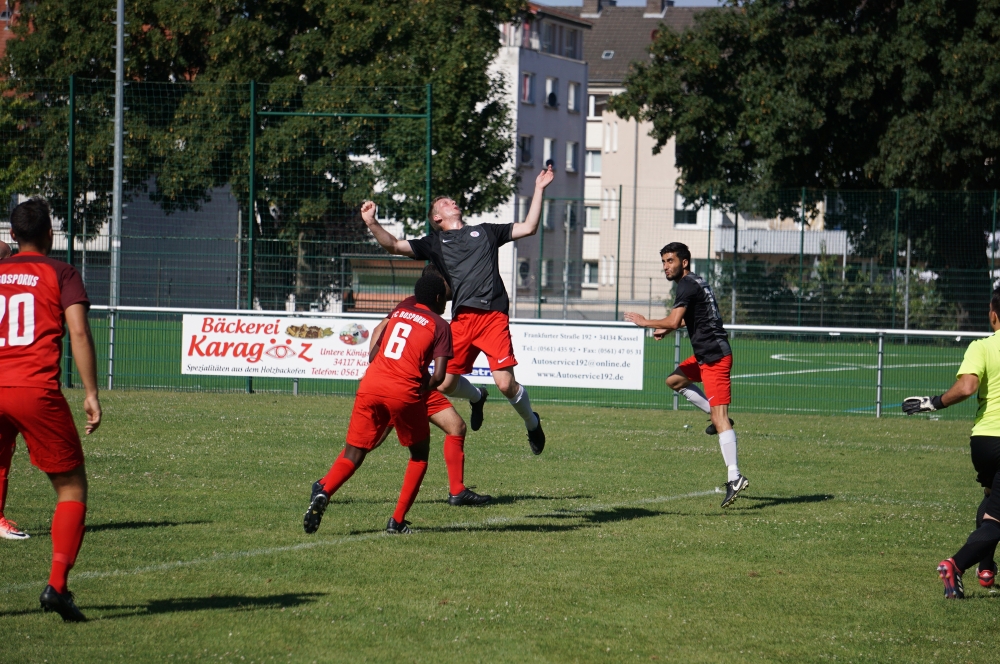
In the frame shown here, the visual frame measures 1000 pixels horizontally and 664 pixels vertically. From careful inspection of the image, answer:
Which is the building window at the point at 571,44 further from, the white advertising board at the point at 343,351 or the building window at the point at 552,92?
the white advertising board at the point at 343,351

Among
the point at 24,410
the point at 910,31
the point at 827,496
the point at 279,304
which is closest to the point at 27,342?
the point at 24,410

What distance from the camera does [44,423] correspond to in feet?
19.0

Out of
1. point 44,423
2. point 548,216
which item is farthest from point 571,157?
point 44,423

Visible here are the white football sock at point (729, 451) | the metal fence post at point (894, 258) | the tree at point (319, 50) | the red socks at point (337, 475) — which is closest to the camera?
the red socks at point (337, 475)

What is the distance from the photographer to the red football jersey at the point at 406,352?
25.4 feet

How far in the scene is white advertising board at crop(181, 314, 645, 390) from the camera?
17.9 metres

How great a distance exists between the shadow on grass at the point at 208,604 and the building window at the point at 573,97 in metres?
66.3

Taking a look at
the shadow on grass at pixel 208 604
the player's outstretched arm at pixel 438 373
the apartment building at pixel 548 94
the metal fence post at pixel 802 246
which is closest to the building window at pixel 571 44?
the apartment building at pixel 548 94

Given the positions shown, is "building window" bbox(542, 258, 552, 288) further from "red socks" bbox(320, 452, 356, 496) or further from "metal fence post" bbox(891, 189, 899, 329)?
"red socks" bbox(320, 452, 356, 496)

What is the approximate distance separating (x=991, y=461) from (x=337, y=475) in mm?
3756

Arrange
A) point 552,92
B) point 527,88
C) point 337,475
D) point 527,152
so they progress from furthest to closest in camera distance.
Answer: point 552,92 → point 527,88 → point 527,152 → point 337,475

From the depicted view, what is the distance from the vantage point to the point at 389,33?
35.7 m

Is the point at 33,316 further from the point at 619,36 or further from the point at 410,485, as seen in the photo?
the point at 619,36

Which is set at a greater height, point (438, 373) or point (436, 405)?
point (438, 373)
